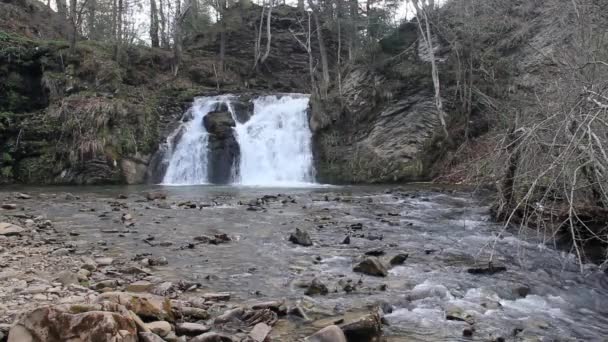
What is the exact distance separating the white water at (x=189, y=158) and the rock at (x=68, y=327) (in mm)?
19826

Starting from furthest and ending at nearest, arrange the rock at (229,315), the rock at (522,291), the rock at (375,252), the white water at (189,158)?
the white water at (189,158) → the rock at (375,252) → the rock at (522,291) → the rock at (229,315)

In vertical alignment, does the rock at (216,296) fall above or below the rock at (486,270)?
above

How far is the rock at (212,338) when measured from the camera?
4172 mm

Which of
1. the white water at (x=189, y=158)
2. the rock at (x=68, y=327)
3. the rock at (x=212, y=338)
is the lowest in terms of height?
the rock at (x=212, y=338)

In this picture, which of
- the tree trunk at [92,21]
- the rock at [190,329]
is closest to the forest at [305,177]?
the rock at [190,329]

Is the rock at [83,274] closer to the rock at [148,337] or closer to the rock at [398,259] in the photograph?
the rock at [148,337]

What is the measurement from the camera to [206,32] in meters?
39.3

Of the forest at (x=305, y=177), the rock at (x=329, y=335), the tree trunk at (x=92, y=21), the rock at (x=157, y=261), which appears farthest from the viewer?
the tree trunk at (x=92, y=21)

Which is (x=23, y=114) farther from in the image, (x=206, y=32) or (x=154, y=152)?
(x=206, y=32)

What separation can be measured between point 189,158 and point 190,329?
20.1m

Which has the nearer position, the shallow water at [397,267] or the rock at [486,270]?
the shallow water at [397,267]

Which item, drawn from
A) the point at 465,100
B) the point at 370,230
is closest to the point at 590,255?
the point at 370,230

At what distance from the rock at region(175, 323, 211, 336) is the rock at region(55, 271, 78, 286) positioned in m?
1.94

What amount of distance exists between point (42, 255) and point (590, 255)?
839 cm
